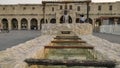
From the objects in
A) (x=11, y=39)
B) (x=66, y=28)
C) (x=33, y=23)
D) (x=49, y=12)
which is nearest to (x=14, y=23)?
(x=33, y=23)

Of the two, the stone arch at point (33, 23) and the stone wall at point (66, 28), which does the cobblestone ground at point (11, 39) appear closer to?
the stone wall at point (66, 28)

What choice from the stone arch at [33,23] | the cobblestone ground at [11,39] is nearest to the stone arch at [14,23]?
the stone arch at [33,23]

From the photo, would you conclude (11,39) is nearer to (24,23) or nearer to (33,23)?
(33,23)

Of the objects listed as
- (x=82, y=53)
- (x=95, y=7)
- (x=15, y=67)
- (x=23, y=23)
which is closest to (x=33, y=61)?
(x=15, y=67)

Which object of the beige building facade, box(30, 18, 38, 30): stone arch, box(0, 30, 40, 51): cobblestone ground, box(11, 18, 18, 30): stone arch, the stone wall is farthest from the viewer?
box(11, 18, 18, 30): stone arch

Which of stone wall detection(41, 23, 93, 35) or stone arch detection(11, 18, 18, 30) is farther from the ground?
stone arch detection(11, 18, 18, 30)

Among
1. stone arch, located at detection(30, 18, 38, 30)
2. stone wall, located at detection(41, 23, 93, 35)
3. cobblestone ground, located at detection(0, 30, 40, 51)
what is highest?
stone arch, located at detection(30, 18, 38, 30)

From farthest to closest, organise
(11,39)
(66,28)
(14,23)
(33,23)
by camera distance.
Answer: (14,23) < (33,23) < (66,28) < (11,39)

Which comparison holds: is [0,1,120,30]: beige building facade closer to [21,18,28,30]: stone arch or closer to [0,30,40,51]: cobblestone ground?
[21,18,28,30]: stone arch

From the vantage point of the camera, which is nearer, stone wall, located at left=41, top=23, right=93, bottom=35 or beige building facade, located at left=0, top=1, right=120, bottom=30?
stone wall, located at left=41, top=23, right=93, bottom=35

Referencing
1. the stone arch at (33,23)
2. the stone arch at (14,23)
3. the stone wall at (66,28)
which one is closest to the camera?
the stone wall at (66,28)

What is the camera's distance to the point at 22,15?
221ft

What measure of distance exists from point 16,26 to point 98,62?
68.3 metres

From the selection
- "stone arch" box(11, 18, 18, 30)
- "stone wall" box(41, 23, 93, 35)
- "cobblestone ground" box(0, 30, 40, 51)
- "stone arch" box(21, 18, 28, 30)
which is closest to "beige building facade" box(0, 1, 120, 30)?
"stone arch" box(21, 18, 28, 30)
